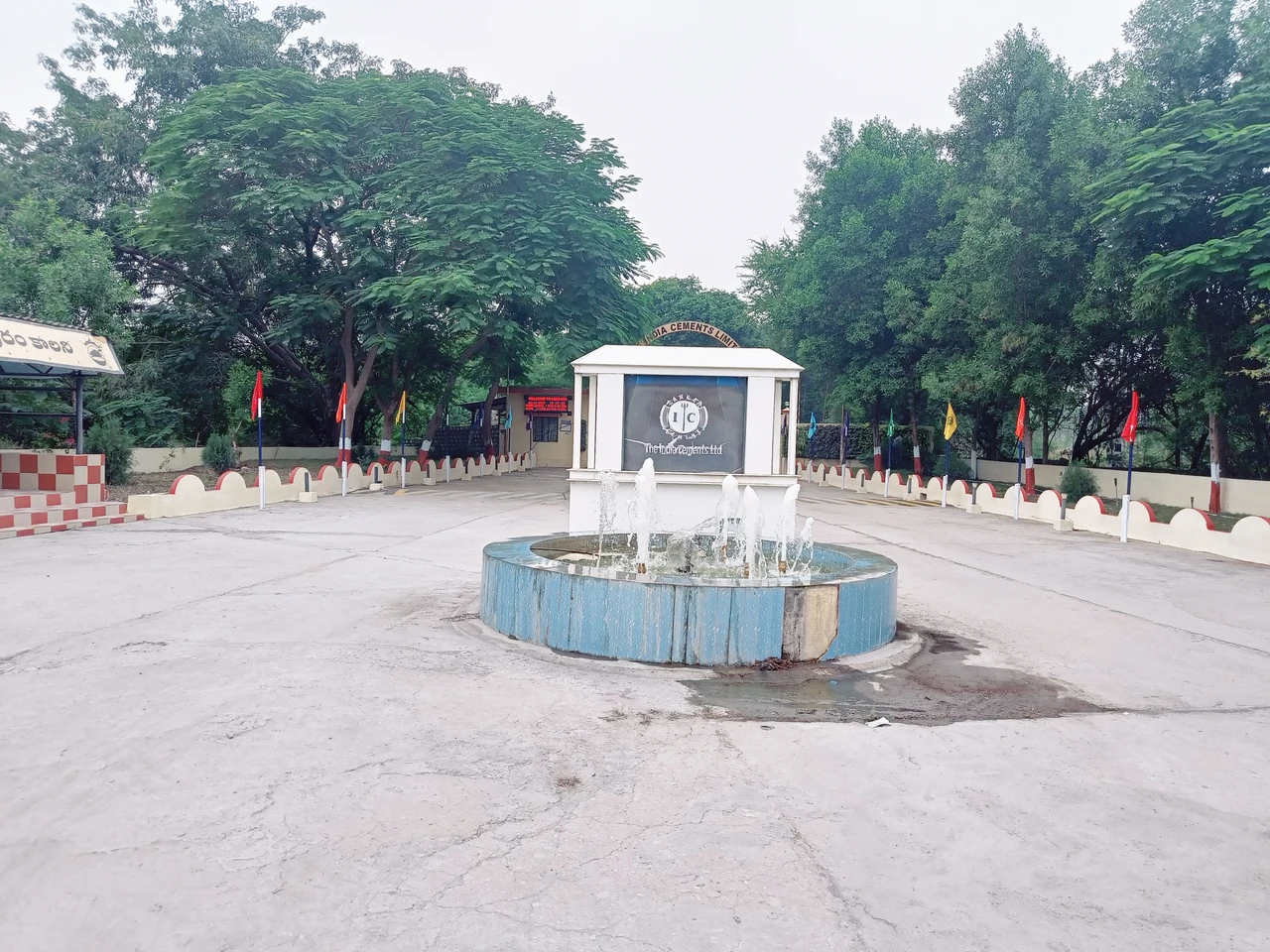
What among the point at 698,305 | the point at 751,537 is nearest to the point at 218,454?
the point at 751,537

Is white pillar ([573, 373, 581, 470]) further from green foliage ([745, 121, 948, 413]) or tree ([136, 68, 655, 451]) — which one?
Result: green foliage ([745, 121, 948, 413])

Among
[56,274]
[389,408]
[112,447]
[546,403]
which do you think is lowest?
[112,447]

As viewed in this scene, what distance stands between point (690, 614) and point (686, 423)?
5970 millimetres

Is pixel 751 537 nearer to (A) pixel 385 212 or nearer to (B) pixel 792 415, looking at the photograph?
(B) pixel 792 415

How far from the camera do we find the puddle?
511 centimetres

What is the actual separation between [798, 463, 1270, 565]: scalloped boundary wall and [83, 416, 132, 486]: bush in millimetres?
20571

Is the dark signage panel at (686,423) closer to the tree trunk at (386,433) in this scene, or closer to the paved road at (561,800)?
the paved road at (561,800)

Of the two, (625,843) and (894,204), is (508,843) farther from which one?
(894,204)

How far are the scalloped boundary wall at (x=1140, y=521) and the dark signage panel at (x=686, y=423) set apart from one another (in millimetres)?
8088

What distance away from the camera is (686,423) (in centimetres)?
1168

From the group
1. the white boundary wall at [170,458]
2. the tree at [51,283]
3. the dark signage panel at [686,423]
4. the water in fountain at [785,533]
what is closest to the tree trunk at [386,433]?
the white boundary wall at [170,458]

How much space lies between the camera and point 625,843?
3.32 meters

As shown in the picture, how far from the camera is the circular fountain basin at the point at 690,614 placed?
5.96 meters

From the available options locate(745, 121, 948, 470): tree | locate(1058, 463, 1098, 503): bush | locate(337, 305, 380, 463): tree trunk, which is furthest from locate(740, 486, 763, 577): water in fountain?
locate(745, 121, 948, 470): tree
